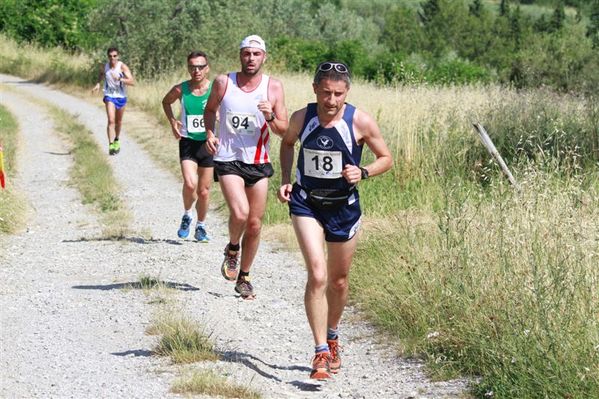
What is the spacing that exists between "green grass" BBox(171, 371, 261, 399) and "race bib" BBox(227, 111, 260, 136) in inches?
108

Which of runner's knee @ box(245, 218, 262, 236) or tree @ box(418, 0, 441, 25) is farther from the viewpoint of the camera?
tree @ box(418, 0, 441, 25)

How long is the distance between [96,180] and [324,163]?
10522 mm

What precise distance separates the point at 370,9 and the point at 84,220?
97854mm

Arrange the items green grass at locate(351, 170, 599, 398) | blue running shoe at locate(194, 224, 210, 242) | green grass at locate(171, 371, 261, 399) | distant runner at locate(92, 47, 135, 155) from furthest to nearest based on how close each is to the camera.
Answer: distant runner at locate(92, 47, 135, 155), blue running shoe at locate(194, 224, 210, 242), green grass at locate(171, 371, 261, 399), green grass at locate(351, 170, 599, 398)

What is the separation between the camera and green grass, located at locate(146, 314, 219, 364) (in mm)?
6715

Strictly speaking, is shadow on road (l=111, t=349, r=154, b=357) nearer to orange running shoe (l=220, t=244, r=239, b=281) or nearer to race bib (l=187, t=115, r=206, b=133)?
orange running shoe (l=220, t=244, r=239, b=281)

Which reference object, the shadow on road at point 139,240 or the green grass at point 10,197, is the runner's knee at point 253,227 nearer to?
the shadow on road at point 139,240

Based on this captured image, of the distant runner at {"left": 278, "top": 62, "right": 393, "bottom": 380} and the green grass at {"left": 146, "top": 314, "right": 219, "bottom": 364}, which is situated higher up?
the distant runner at {"left": 278, "top": 62, "right": 393, "bottom": 380}

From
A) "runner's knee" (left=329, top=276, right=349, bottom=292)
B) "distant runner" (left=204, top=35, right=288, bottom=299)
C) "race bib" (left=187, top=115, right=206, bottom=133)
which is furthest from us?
"race bib" (left=187, top=115, right=206, bottom=133)

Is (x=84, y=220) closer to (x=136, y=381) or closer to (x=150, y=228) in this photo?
(x=150, y=228)

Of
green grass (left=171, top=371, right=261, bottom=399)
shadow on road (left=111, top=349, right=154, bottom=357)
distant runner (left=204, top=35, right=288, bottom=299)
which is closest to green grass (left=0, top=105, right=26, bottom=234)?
distant runner (left=204, top=35, right=288, bottom=299)

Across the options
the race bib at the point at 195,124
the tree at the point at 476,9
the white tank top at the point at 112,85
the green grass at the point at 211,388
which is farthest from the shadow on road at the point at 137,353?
the tree at the point at 476,9

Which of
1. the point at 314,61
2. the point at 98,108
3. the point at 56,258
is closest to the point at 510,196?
the point at 56,258

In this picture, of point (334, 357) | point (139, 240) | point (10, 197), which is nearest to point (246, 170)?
point (334, 357)
